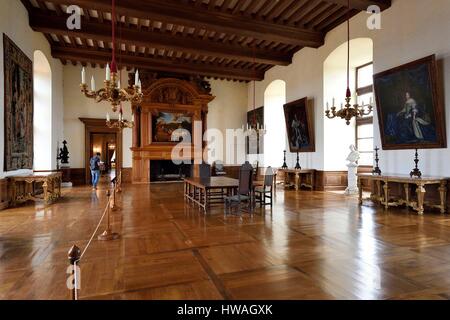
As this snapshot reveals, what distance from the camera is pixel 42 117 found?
8.37 m

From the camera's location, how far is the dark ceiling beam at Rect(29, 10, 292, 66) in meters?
6.87

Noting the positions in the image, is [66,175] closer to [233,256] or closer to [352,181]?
[233,256]

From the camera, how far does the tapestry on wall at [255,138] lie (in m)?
11.8

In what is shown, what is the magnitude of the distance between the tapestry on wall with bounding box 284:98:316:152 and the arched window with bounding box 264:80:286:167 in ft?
6.51

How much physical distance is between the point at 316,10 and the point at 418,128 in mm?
3997

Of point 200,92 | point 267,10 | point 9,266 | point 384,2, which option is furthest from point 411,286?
point 200,92

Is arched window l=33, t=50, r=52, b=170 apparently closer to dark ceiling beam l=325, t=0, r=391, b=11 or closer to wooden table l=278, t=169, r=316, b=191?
wooden table l=278, t=169, r=316, b=191

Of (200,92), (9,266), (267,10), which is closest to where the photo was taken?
(9,266)

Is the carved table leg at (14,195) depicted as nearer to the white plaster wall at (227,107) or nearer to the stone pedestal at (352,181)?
the white plaster wall at (227,107)

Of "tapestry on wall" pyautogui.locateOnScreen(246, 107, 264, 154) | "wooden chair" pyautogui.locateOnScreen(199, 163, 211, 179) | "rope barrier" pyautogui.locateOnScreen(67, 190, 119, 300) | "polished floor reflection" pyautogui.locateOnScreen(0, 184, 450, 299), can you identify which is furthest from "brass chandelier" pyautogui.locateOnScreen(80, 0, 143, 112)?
"tapestry on wall" pyautogui.locateOnScreen(246, 107, 264, 154)

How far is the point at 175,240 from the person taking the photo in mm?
3395

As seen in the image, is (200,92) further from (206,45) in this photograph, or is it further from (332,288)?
(332,288)

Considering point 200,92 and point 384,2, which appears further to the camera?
point 200,92

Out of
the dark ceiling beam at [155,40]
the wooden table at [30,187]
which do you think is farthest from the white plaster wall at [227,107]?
the wooden table at [30,187]
